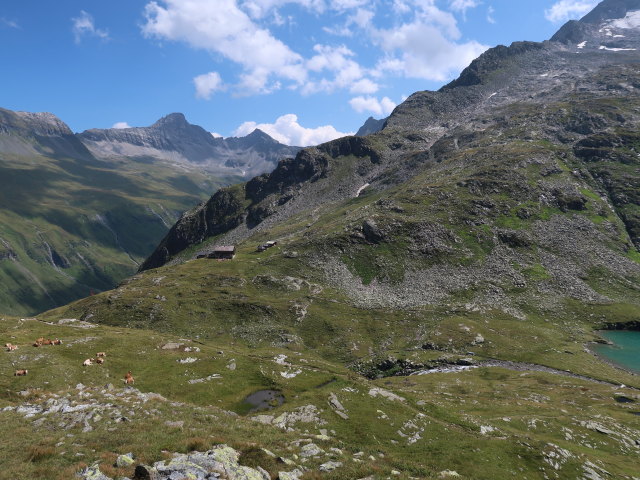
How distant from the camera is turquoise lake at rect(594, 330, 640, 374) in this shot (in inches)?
4168

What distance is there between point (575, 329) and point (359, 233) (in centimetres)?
8806

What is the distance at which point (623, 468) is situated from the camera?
39094mm

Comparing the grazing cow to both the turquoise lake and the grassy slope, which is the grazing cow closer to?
the grassy slope

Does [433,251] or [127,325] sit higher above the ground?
[433,251]

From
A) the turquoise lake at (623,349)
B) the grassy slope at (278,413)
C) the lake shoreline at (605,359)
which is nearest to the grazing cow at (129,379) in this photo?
the grassy slope at (278,413)

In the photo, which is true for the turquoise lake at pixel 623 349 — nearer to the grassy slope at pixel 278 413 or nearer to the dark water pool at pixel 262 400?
the grassy slope at pixel 278 413

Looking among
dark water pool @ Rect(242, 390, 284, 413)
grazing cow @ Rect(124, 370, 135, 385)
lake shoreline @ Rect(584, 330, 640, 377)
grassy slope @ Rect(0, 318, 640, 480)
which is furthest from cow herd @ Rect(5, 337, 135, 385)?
lake shoreline @ Rect(584, 330, 640, 377)

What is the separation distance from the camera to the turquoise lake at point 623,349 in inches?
4168

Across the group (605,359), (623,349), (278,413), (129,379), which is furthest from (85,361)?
(623,349)

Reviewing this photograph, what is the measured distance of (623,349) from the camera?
115 metres

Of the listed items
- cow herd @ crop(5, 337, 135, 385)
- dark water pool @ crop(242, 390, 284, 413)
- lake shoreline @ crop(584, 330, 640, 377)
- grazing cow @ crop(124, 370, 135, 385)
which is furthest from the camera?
lake shoreline @ crop(584, 330, 640, 377)

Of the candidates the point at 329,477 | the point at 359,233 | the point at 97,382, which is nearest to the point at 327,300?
the point at 359,233

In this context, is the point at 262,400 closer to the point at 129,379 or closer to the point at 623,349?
the point at 129,379

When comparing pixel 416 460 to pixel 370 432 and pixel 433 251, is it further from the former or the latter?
pixel 433 251
